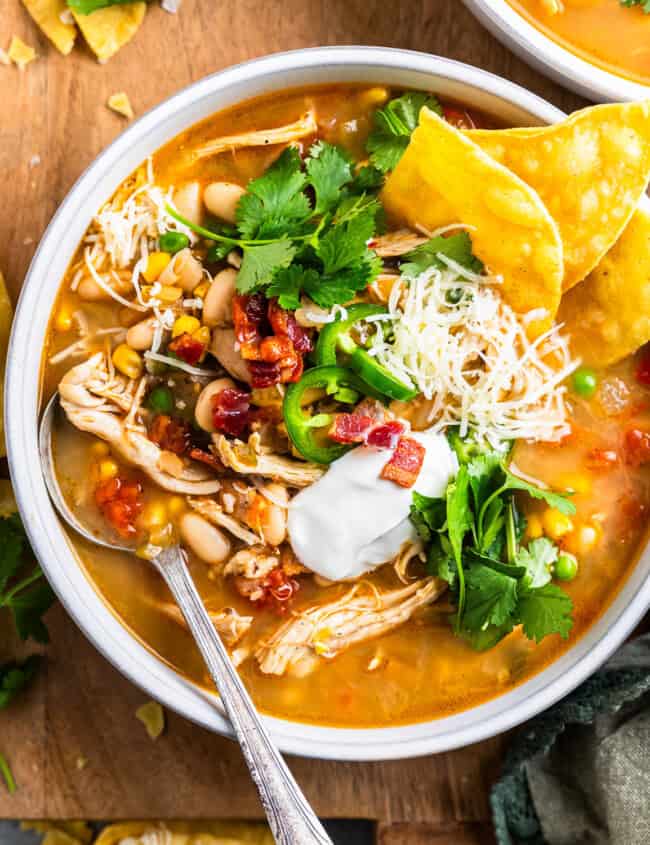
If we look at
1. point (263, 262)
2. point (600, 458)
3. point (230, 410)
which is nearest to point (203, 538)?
point (230, 410)

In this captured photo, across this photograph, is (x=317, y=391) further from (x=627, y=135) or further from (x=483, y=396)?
(x=627, y=135)

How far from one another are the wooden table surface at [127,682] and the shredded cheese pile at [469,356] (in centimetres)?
73

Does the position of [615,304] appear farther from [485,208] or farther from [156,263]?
[156,263]

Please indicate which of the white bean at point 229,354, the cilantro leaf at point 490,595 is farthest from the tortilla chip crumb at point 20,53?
the cilantro leaf at point 490,595

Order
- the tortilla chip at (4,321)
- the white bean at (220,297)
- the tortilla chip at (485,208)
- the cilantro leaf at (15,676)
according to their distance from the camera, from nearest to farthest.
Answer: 1. the tortilla chip at (485,208)
2. the white bean at (220,297)
3. the tortilla chip at (4,321)
4. the cilantro leaf at (15,676)

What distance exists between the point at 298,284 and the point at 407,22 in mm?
927

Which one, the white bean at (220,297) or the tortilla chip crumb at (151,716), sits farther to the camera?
the tortilla chip crumb at (151,716)

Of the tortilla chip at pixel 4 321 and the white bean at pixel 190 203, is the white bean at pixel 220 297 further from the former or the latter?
the tortilla chip at pixel 4 321

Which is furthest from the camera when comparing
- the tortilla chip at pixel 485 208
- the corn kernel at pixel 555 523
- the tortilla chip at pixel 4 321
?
the tortilla chip at pixel 4 321

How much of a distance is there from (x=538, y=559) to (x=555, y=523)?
10 cm

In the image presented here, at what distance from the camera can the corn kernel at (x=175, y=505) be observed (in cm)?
265

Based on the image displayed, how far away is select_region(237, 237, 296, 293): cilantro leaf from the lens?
8.13 feet

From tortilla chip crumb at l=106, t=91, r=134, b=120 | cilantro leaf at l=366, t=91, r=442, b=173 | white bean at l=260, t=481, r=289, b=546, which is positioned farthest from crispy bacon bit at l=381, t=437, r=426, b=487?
tortilla chip crumb at l=106, t=91, r=134, b=120

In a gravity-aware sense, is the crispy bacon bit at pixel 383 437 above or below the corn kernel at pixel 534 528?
above
